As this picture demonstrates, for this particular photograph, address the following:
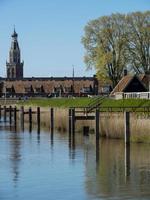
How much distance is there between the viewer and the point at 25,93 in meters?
154

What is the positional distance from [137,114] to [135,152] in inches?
203

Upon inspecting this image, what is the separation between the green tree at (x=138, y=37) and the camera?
293 ft

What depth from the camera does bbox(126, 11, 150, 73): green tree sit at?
89.3m

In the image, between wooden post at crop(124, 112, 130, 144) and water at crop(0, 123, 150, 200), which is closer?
water at crop(0, 123, 150, 200)

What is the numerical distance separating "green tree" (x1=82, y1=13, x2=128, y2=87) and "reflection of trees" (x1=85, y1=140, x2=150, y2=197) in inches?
1712

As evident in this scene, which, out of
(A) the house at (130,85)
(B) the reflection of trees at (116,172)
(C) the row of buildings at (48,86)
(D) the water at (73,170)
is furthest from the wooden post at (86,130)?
(C) the row of buildings at (48,86)

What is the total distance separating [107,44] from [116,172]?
2284 inches

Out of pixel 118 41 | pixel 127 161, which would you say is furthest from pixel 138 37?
pixel 127 161

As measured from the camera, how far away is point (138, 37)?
294 feet

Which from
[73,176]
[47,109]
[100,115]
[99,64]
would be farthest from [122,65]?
[73,176]

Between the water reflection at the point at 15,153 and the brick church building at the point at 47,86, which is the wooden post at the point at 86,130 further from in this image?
the brick church building at the point at 47,86

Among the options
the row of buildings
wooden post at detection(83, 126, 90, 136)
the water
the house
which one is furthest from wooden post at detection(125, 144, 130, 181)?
the row of buildings

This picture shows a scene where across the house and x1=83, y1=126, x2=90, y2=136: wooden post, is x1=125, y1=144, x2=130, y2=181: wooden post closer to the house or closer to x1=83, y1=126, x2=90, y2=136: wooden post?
x1=83, y1=126, x2=90, y2=136: wooden post

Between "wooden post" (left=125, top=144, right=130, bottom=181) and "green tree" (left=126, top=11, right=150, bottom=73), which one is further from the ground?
"green tree" (left=126, top=11, right=150, bottom=73)
